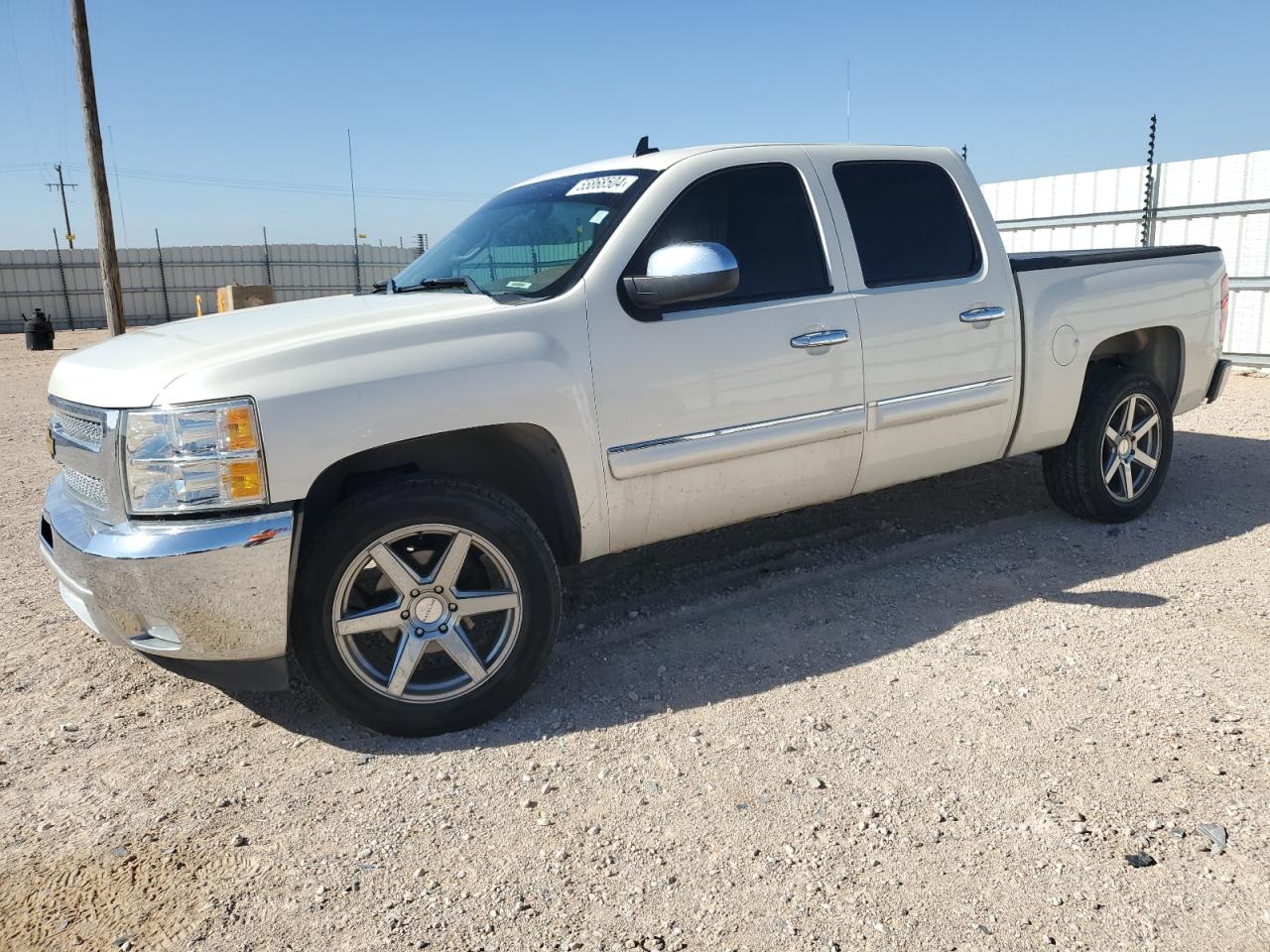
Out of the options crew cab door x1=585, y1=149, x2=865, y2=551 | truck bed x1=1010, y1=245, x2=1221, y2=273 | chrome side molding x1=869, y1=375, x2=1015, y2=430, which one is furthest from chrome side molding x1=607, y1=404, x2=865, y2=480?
truck bed x1=1010, y1=245, x2=1221, y2=273

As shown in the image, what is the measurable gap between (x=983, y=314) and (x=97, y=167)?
1349cm

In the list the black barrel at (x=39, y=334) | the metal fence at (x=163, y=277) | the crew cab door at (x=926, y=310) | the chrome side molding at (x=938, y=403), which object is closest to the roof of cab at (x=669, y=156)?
the crew cab door at (x=926, y=310)

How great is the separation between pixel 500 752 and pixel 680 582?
166 centimetres

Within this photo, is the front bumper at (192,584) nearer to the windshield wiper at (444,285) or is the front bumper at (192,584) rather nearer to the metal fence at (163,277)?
the windshield wiper at (444,285)

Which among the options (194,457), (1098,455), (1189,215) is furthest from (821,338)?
(1189,215)

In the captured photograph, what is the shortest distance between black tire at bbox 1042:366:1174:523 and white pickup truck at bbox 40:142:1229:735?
30cm

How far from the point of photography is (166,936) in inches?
94.5

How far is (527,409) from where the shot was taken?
3.35m

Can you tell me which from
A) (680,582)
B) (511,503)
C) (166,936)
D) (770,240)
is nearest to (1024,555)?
(680,582)

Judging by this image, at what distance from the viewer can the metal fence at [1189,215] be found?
11164 mm

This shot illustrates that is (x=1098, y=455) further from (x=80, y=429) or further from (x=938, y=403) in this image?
(x=80, y=429)

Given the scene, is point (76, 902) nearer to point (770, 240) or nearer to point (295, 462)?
point (295, 462)

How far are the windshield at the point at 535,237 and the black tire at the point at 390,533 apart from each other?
83 cm

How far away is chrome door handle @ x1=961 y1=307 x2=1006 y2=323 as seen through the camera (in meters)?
4.43
